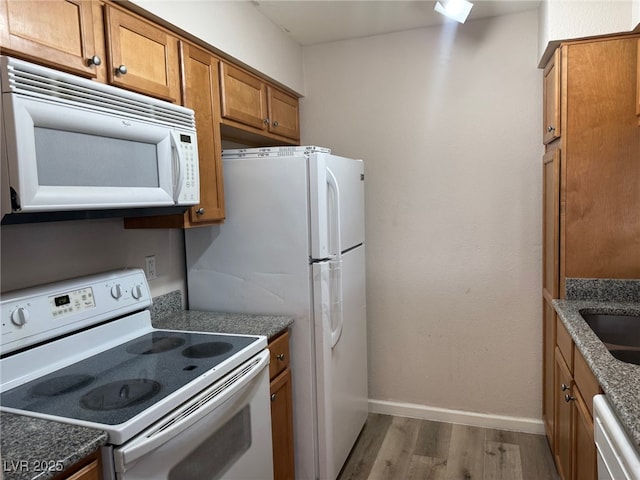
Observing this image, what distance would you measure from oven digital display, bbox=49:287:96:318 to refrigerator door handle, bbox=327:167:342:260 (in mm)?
1050

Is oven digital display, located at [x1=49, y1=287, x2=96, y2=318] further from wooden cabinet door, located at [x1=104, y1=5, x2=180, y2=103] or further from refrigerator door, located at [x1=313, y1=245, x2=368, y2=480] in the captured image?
refrigerator door, located at [x1=313, y1=245, x2=368, y2=480]

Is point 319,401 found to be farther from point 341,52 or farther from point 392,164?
point 341,52

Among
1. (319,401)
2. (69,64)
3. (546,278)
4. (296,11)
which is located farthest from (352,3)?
(319,401)

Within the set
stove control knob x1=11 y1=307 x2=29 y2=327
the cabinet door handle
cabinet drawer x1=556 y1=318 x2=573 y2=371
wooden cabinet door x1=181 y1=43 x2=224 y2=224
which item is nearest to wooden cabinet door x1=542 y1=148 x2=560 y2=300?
cabinet drawer x1=556 y1=318 x2=573 y2=371

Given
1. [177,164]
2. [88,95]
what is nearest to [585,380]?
[177,164]

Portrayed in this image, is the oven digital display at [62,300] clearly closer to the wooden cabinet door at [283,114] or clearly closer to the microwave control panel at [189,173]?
the microwave control panel at [189,173]

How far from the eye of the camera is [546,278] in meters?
2.53

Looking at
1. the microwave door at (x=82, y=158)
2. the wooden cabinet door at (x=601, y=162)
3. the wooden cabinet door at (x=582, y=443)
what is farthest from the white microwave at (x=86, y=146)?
the wooden cabinet door at (x=601, y=162)

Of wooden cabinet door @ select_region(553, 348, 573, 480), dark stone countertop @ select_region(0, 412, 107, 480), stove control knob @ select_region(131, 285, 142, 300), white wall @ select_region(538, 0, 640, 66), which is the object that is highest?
white wall @ select_region(538, 0, 640, 66)

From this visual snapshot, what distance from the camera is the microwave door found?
114 cm

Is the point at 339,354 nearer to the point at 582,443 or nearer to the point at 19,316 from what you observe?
the point at 582,443

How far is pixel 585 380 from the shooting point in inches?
62.1

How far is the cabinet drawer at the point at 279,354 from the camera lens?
1966mm

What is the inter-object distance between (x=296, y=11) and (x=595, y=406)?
2216 millimetres
